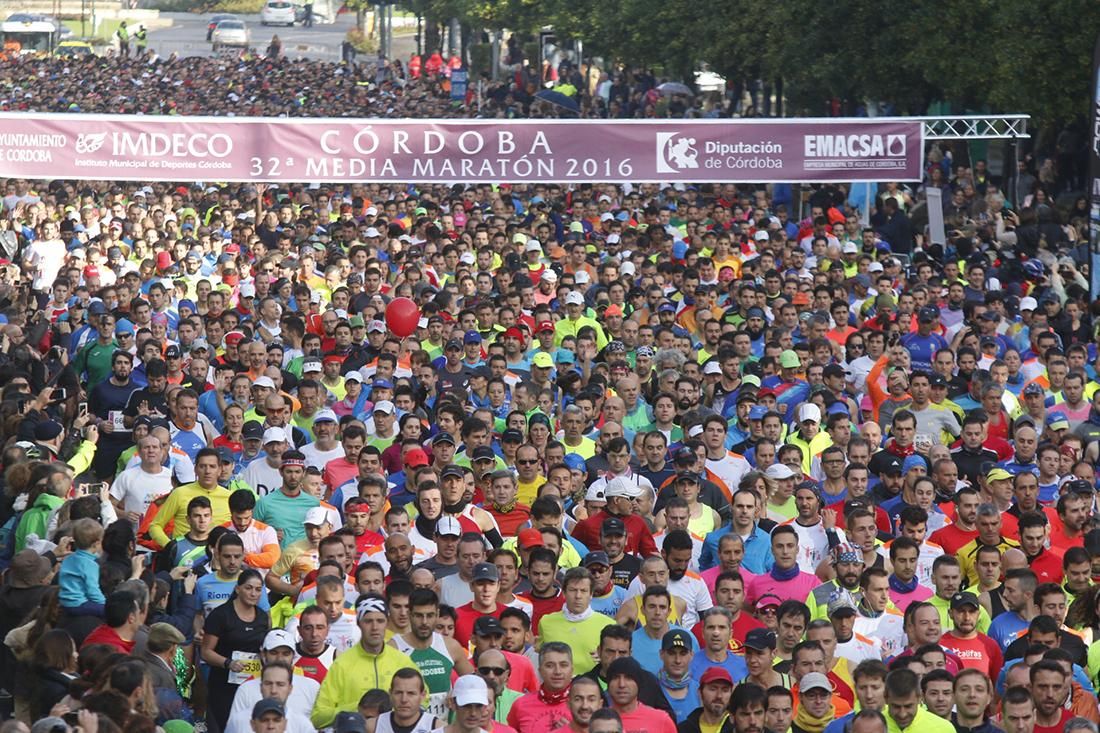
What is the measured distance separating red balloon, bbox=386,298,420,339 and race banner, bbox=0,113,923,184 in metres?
6.75

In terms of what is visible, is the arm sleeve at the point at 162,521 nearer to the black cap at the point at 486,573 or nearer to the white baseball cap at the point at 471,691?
the black cap at the point at 486,573

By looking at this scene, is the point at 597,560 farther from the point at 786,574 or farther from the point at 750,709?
the point at 750,709

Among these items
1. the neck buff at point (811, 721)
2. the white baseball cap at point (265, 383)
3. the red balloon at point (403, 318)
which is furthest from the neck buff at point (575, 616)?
the red balloon at point (403, 318)

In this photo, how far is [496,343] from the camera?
18.2m

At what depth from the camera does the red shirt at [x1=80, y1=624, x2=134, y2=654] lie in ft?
36.1

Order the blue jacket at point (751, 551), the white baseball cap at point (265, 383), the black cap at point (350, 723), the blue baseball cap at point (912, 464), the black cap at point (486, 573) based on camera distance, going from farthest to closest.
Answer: the white baseball cap at point (265, 383), the blue baseball cap at point (912, 464), the blue jacket at point (751, 551), the black cap at point (486, 573), the black cap at point (350, 723)

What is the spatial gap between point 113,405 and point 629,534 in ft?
18.7

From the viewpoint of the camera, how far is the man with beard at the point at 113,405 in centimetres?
1642

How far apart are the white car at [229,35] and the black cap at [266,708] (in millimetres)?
80388

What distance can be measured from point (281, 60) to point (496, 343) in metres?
56.4

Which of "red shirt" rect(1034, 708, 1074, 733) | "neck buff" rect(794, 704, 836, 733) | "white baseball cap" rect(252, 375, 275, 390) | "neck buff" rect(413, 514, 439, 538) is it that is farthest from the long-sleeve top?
"red shirt" rect(1034, 708, 1074, 733)

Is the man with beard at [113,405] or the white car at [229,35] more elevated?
the man with beard at [113,405]

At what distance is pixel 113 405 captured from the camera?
17.3 m

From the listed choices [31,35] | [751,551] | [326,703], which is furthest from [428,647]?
[31,35]
